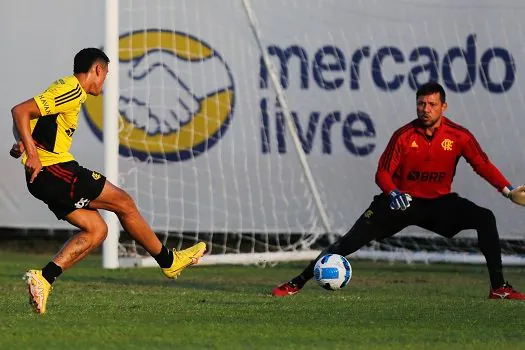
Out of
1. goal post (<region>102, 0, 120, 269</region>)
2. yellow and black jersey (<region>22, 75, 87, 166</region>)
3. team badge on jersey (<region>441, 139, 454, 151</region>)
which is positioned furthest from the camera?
goal post (<region>102, 0, 120, 269</region>)

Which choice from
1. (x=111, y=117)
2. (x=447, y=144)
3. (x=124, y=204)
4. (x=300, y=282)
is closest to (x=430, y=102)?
(x=447, y=144)

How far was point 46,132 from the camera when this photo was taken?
908 centimetres

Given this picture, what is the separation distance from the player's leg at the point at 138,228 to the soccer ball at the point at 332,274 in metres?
1.10

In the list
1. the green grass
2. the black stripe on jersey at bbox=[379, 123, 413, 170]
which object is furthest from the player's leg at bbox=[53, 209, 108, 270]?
the black stripe on jersey at bbox=[379, 123, 413, 170]

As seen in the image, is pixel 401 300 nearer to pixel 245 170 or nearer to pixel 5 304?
pixel 5 304

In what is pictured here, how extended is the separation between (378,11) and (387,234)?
5126 millimetres

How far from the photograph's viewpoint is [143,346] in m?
7.12

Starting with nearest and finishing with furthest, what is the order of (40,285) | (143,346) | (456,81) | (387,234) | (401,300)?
(143,346)
(40,285)
(401,300)
(387,234)
(456,81)

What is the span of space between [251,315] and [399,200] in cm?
203

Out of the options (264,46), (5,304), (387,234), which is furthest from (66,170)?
(264,46)

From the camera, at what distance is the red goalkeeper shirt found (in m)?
11.0

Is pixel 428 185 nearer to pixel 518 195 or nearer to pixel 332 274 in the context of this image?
pixel 518 195

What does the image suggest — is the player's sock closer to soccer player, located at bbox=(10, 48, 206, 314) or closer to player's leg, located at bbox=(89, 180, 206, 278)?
player's leg, located at bbox=(89, 180, 206, 278)

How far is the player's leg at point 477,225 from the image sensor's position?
35.5ft
